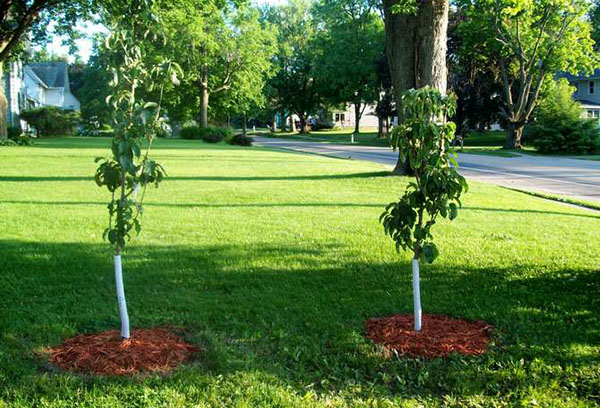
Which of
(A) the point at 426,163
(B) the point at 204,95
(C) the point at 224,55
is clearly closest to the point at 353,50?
(C) the point at 224,55

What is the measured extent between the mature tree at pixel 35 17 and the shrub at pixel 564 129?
24.1m

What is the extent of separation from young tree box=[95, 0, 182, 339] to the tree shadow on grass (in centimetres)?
80

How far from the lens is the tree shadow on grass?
3.83 metres

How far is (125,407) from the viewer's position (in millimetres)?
3312

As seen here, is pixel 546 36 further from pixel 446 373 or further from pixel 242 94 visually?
pixel 446 373

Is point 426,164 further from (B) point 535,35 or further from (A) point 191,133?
(A) point 191,133

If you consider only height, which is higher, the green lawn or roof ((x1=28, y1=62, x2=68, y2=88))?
roof ((x1=28, y1=62, x2=68, y2=88))

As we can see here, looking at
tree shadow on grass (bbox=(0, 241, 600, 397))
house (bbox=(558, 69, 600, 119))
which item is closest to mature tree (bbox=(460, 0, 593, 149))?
house (bbox=(558, 69, 600, 119))

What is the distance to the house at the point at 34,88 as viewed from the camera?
4034 cm

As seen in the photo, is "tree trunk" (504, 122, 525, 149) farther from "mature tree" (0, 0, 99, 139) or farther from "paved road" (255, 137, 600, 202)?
"mature tree" (0, 0, 99, 139)

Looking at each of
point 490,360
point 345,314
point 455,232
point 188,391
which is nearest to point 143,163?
point 188,391

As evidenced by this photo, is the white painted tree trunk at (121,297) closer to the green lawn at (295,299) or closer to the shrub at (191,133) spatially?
the green lawn at (295,299)

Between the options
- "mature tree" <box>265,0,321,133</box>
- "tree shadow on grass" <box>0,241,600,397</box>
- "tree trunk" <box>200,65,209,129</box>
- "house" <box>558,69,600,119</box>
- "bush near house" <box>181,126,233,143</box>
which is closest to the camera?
"tree shadow on grass" <box>0,241,600,397</box>

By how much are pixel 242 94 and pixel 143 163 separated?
152 feet
